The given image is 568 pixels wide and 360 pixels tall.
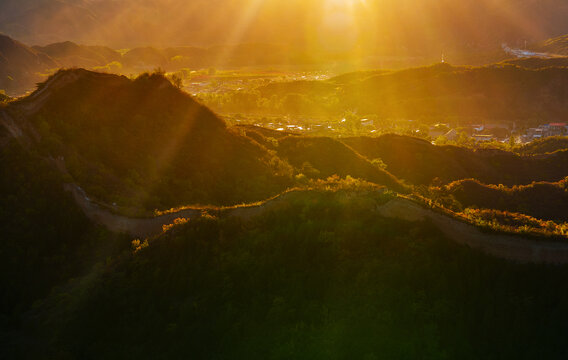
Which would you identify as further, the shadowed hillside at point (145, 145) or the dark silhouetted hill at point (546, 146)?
the dark silhouetted hill at point (546, 146)

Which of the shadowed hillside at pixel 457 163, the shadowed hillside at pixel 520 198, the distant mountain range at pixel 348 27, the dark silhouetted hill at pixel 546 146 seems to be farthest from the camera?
the distant mountain range at pixel 348 27

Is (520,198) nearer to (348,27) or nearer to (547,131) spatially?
(547,131)

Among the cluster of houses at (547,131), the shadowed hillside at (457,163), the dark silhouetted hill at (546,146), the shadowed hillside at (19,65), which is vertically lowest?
the cluster of houses at (547,131)

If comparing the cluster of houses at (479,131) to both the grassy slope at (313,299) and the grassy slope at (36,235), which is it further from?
the grassy slope at (36,235)

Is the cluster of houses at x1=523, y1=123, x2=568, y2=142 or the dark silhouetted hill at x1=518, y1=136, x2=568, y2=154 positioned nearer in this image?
the dark silhouetted hill at x1=518, y1=136, x2=568, y2=154

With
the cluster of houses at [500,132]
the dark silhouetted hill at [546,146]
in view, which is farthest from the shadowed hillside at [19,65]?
the dark silhouetted hill at [546,146]

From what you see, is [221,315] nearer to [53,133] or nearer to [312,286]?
[312,286]

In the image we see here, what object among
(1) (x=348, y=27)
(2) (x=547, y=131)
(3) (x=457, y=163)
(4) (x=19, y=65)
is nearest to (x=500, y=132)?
(2) (x=547, y=131)

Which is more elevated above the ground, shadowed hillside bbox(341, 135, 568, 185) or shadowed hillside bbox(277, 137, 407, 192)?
shadowed hillside bbox(277, 137, 407, 192)

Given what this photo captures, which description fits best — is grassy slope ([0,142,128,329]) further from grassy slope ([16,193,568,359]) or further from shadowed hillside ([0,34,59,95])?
shadowed hillside ([0,34,59,95])

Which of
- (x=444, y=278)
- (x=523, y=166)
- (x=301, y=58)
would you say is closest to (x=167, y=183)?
(x=444, y=278)

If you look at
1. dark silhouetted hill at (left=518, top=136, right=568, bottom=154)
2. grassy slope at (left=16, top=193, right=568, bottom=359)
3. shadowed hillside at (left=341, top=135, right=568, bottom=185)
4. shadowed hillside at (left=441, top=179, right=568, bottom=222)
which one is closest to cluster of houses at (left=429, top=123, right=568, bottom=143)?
dark silhouetted hill at (left=518, top=136, right=568, bottom=154)
